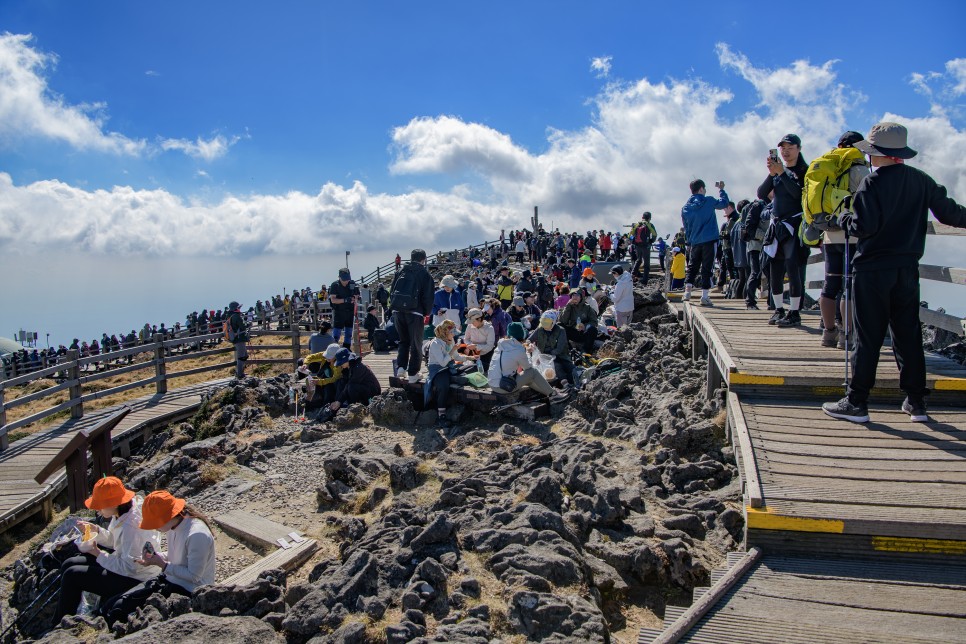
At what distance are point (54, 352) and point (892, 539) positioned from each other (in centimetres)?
3377

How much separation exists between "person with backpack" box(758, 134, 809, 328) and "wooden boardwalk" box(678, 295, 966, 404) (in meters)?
0.39

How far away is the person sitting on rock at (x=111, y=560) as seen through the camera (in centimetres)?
549

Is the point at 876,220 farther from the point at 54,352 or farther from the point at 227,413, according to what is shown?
the point at 54,352

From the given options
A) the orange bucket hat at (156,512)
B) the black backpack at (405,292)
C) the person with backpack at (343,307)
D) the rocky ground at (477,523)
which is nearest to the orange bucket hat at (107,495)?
the orange bucket hat at (156,512)

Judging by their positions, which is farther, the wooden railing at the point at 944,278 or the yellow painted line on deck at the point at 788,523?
the wooden railing at the point at 944,278

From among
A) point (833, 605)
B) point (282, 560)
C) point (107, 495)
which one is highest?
point (833, 605)

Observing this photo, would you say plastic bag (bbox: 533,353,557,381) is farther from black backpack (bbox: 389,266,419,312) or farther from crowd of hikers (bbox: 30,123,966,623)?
black backpack (bbox: 389,266,419,312)

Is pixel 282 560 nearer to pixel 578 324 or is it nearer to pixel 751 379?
pixel 751 379

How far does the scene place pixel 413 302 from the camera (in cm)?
988

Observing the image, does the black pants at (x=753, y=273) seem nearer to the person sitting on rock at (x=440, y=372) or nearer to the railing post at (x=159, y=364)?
the person sitting on rock at (x=440, y=372)

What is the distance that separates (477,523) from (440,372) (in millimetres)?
5030

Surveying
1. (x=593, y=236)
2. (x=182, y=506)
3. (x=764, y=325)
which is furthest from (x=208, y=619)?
(x=593, y=236)

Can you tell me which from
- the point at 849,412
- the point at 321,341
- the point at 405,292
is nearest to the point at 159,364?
the point at 321,341

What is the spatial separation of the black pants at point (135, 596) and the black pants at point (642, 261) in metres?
20.0
